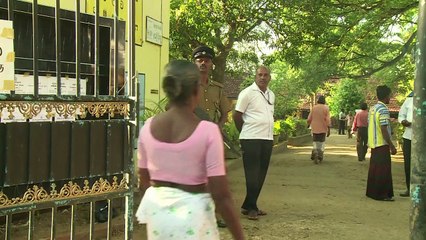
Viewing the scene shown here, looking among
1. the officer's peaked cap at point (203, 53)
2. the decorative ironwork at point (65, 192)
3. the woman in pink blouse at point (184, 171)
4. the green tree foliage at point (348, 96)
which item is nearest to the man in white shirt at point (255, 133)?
the officer's peaked cap at point (203, 53)

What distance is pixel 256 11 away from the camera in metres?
15.5

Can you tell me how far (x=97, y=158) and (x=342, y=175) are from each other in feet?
26.4

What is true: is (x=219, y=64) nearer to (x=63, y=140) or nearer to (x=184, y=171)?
(x=63, y=140)

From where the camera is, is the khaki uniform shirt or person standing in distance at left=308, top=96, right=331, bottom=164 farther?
person standing in distance at left=308, top=96, right=331, bottom=164

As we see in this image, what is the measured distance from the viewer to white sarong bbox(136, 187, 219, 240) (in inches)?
94.7

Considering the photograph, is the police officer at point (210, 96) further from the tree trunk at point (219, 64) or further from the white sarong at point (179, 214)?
the tree trunk at point (219, 64)

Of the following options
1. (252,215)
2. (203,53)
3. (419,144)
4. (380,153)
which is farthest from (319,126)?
(419,144)

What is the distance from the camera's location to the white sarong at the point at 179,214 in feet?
7.89

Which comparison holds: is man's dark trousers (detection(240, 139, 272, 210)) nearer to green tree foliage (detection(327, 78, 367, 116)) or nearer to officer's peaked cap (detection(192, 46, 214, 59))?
officer's peaked cap (detection(192, 46, 214, 59))

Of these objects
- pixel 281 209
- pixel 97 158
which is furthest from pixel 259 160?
pixel 97 158

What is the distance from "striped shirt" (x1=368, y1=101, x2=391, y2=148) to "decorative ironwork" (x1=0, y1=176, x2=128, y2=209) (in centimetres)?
500

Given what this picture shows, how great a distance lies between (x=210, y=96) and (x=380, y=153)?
3.68m

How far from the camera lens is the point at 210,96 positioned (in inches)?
215

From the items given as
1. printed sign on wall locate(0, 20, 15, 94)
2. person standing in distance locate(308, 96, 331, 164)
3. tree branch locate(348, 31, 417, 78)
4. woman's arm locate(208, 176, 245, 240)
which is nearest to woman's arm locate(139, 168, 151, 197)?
woman's arm locate(208, 176, 245, 240)
